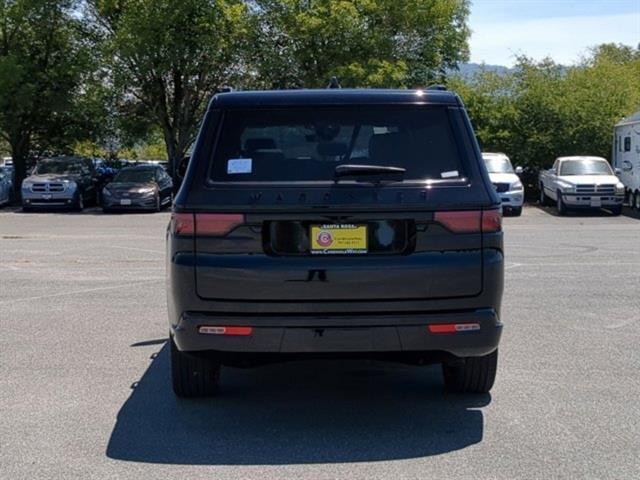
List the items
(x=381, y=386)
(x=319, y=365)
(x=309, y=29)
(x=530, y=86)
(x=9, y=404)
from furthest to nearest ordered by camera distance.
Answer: (x=530, y=86) < (x=309, y=29) < (x=319, y=365) < (x=381, y=386) < (x=9, y=404)

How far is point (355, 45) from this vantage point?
29.9 m

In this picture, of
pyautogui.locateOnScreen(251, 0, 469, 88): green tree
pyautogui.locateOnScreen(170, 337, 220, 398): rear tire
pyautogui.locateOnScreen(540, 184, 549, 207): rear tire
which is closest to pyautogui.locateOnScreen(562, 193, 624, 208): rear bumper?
pyautogui.locateOnScreen(540, 184, 549, 207): rear tire

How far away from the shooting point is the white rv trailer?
2723cm

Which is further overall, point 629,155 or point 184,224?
point 629,155

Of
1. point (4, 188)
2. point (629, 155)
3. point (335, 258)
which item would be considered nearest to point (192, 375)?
point (335, 258)

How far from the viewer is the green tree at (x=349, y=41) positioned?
96.8 feet

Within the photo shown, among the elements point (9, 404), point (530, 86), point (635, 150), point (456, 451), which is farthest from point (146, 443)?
point (530, 86)

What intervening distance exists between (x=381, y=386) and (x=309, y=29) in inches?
956

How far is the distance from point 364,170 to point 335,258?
1.78 ft

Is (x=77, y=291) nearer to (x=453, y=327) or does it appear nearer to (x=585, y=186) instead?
(x=453, y=327)

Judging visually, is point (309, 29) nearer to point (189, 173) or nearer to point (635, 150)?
point (635, 150)

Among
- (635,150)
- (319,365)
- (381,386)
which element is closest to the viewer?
(381,386)

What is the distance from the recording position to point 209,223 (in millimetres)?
5234

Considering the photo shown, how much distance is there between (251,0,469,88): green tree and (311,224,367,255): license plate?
23.8 m
